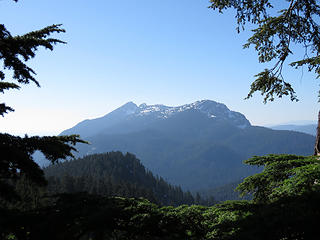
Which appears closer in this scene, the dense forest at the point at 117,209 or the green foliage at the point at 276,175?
the dense forest at the point at 117,209

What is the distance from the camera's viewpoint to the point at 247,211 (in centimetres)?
485

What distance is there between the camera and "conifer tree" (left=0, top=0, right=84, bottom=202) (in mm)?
4086

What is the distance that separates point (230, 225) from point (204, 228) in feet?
2.16

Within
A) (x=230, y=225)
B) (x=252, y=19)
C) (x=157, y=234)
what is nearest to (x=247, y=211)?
(x=230, y=225)

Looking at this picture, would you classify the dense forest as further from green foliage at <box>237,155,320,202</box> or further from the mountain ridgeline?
the mountain ridgeline

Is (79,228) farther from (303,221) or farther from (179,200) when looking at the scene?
(179,200)

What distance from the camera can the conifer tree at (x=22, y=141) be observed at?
4.09m

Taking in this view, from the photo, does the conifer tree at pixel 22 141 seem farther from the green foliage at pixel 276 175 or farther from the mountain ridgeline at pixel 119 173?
the mountain ridgeline at pixel 119 173

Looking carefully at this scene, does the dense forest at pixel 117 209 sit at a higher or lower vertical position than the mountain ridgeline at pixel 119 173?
higher

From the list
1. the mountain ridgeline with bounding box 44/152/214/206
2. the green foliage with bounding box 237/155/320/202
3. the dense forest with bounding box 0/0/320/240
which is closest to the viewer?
the dense forest with bounding box 0/0/320/240

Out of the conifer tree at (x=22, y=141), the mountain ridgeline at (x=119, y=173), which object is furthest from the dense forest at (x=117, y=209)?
the mountain ridgeline at (x=119, y=173)

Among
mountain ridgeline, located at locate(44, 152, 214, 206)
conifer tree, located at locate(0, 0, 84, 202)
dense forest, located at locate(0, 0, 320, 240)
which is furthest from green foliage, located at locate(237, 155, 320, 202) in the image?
mountain ridgeline, located at locate(44, 152, 214, 206)

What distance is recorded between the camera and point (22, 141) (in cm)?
514

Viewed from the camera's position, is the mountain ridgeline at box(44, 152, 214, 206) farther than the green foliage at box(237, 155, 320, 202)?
Yes
